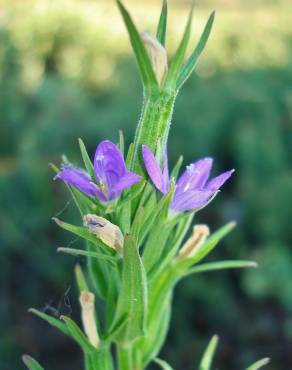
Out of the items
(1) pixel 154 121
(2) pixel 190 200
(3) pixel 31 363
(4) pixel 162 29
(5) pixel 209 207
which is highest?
(4) pixel 162 29

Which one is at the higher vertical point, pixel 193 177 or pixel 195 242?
pixel 193 177

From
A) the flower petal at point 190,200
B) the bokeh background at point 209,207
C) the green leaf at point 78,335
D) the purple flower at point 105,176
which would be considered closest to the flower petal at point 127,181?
the purple flower at point 105,176

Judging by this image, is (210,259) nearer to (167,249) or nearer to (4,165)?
(4,165)

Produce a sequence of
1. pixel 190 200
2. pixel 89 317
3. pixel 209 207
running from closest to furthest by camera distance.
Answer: pixel 190 200
pixel 89 317
pixel 209 207

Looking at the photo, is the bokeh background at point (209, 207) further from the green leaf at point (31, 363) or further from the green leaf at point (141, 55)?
the green leaf at point (141, 55)

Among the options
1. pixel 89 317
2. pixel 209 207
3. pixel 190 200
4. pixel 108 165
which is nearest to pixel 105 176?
pixel 108 165

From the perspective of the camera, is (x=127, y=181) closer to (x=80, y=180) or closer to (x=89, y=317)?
(x=80, y=180)

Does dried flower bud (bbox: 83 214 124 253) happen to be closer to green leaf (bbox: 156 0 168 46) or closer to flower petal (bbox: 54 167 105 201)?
flower petal (bbox: 54 167 105 201)
